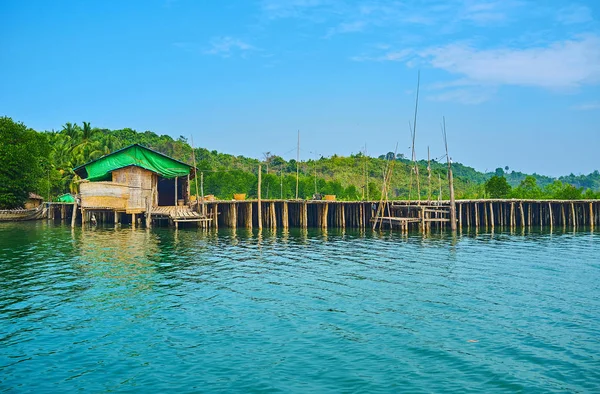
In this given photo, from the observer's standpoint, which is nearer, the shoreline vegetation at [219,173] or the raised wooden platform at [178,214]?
the raised wooden platform at [178,214]

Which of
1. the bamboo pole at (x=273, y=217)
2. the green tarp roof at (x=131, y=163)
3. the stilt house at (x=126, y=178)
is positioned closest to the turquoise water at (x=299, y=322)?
the stilt house at (x=126, y=178)

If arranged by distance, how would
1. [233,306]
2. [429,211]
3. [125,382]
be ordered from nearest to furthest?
1. [125,382]
2. [233,306]
3. [429,211]

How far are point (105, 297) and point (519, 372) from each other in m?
11.7

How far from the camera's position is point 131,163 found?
4000cm

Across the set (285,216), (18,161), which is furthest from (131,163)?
(18,161)

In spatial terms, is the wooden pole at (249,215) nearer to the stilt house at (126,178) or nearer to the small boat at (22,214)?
the stilt house at (126,178)

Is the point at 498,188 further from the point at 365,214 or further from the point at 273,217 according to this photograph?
the point at 273,217

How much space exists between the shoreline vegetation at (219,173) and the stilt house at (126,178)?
7.48 meters

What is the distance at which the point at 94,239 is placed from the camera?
3162 centimetres

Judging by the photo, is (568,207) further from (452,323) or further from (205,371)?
(205,371)

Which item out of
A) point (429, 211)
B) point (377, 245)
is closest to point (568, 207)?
point (429, 211)

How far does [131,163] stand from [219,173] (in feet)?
65.0

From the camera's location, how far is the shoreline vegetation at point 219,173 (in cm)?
4828

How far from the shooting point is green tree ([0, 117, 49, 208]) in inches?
1849
